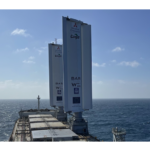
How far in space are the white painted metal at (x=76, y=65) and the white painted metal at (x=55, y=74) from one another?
47.3 feet

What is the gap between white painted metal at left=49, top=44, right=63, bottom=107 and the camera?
45.2 m

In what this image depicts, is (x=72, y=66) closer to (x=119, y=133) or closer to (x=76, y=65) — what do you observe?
(x=76, y=65)

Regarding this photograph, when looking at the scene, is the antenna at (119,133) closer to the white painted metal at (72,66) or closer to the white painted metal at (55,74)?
the white painted metal at (72,66)

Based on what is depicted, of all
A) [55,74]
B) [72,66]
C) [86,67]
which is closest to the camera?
[72,66]

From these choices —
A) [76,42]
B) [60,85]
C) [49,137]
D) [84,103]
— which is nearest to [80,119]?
[84,103]

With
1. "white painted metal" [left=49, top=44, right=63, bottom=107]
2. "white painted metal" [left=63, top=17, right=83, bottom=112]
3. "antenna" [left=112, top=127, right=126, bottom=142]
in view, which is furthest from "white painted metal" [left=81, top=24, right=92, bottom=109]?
"white painted metal" [left=49, top=44, right=63, bottom=107]

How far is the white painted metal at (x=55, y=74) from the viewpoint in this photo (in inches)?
1781

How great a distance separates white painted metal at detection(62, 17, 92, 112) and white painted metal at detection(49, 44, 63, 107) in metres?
14.4

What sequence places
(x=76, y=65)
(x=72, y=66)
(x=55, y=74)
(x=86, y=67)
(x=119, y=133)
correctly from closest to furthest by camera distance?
(x=119, y=133)
(x=72, y=66)
(x=76, y=65)
(x=86, y=67)
(x=55, y=74)

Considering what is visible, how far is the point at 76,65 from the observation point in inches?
1208

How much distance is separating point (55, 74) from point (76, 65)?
52.3 feet

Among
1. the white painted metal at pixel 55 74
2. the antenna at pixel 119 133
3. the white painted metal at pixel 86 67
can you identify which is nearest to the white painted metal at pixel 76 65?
the white painted metal at pixel 86 67

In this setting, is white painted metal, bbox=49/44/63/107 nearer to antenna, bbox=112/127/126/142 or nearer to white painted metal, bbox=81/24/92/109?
white painted metal, bbox=81/24/92/109

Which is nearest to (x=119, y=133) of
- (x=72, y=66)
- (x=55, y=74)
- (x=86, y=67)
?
(x=72, y=66)
